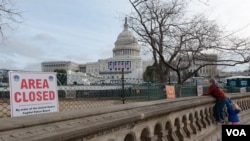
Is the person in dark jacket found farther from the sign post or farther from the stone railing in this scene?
the sign post

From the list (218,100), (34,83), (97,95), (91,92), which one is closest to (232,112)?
(218,100)

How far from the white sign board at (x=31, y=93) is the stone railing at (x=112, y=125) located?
0.58 meters

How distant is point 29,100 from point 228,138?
3358mm

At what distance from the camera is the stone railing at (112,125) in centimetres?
375

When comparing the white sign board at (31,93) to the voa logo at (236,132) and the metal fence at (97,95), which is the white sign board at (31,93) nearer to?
the metal fence at (97,95)

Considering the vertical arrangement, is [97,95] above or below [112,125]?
above

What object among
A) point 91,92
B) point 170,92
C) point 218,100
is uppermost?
point 91,92

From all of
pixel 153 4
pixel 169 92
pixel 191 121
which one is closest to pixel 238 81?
pixel 153 4

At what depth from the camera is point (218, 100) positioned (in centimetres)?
1197

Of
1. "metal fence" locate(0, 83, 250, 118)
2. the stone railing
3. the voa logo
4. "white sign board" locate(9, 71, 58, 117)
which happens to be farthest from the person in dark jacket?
"white sign board" locate(9, 71, 58, 117)

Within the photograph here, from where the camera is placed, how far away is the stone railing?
148 inches

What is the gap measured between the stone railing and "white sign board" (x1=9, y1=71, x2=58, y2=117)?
578 millimetres

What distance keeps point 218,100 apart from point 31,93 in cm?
797

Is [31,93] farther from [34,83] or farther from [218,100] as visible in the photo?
[218,100]
